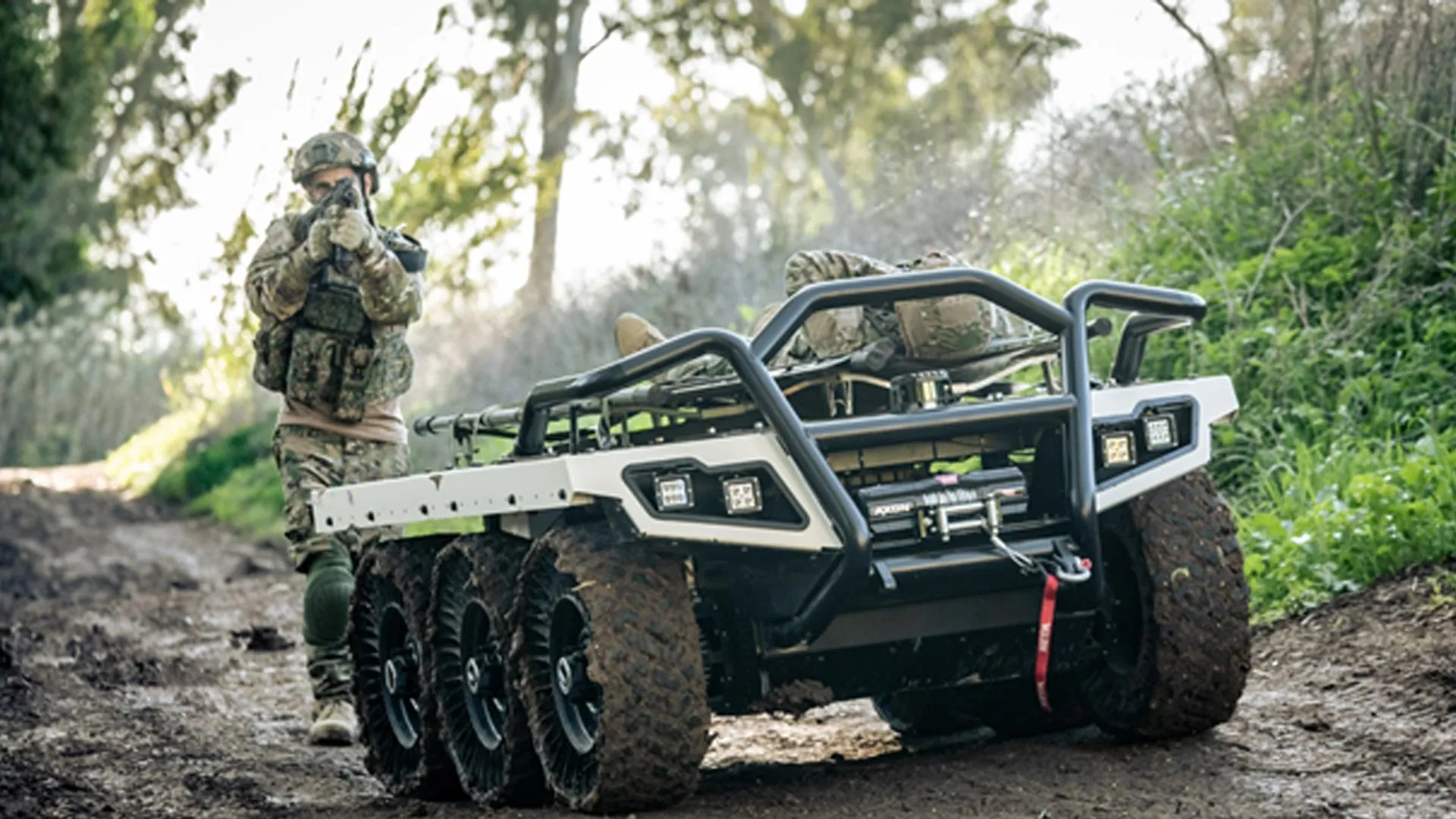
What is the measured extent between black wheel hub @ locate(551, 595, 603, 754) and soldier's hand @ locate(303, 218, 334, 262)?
2.68 m

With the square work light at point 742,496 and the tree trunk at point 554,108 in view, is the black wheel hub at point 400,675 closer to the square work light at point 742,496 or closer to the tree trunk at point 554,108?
the square work light at point 742,496

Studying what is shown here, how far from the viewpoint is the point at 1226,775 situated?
5801 millimetres

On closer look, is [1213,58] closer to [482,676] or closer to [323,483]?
[323,483]

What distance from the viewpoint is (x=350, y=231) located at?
7957 millimetres

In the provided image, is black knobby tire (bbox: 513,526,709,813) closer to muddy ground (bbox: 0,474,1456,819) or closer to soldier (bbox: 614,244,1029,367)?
muddy ground (bbox: 0,474,1456,819)

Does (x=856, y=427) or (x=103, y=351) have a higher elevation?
(x=103, y=351)

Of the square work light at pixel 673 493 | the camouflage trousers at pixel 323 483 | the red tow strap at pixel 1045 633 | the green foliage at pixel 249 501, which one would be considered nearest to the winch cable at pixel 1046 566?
the red tow strap at pixel 1045 633

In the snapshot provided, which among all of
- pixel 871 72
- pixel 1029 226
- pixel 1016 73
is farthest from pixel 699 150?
pixel 1029 226

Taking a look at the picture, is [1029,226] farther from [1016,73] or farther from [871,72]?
[871,72]

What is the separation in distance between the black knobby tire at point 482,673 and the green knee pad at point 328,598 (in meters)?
1.55

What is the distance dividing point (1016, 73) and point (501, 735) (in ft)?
38.1

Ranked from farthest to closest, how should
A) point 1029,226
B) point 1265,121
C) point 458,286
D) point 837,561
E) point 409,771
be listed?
point 458,286 < point 1029,226 < point 1265,121 < point 409,771 < point 837,561

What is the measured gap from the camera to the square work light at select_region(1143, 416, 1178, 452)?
5984 mm

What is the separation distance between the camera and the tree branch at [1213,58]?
12.0 metres
